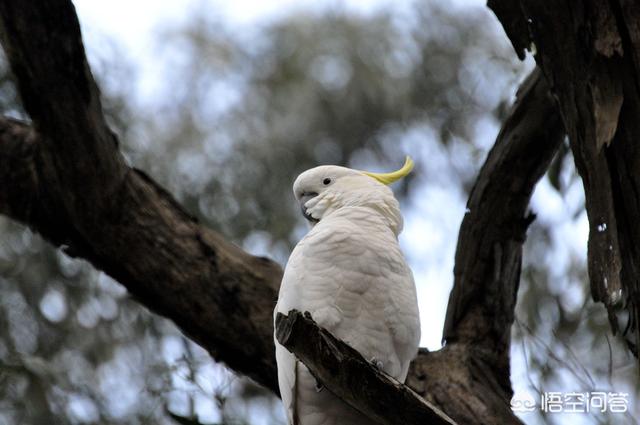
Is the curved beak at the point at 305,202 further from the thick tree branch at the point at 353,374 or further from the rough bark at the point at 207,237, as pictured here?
the thick tree branch at the point at 353,374

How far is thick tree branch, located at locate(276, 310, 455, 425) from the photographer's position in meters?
1.66

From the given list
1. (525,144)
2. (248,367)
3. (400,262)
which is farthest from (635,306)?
(248,367)

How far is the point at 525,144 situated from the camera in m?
2.57

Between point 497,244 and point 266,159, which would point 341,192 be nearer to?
point 497,244

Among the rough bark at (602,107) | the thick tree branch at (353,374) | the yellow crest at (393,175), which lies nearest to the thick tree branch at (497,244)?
the yellow crest at (393,175)

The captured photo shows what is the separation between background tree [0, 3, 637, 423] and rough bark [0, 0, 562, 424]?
0.51 metres

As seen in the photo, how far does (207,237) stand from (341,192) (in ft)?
1.82

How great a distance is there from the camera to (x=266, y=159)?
16.0ft

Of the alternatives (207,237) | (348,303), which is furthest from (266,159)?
(348,303)

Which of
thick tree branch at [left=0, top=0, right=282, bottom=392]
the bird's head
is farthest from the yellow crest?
thick tree branch at [left=0, top=0, right=282, bottom=392]

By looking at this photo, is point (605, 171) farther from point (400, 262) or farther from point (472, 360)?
point (472, 360)

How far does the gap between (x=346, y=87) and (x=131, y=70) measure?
50.3 inches

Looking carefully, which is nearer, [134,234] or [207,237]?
[134,234]

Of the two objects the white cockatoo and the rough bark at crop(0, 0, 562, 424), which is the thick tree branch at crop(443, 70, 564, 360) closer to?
the rough bark at crop(0, 0, 562, 424)
